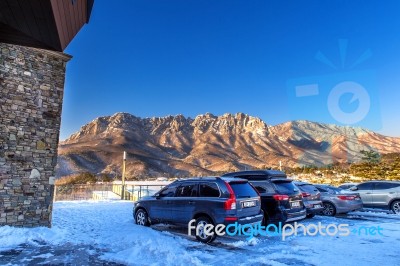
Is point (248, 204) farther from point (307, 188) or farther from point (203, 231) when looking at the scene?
point (307, 188)

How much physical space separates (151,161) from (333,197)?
3378 inches

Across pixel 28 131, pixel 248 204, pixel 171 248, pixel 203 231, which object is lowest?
pixel 171 248

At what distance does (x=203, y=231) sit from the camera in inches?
336

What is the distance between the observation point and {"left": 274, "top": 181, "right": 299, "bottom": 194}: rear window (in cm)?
1003

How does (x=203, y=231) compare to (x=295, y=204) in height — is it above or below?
below

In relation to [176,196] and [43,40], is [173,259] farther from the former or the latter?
[43,40]

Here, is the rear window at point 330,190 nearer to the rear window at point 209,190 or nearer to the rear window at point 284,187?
the rear window at point 284,187

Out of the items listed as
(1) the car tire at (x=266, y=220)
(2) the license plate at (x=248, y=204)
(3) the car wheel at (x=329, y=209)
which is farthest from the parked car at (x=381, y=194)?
(2) the license plate at (x=248, y=204)

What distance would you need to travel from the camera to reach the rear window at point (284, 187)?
395 inches

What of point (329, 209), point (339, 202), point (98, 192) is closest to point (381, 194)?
point (339, 202)

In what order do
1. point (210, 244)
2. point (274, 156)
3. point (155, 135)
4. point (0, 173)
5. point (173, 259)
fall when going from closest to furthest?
point (173, 259)
point (210, 244)
point (0, 173)
point (274, 156)
point (155, 135)

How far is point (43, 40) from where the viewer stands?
17.4ft

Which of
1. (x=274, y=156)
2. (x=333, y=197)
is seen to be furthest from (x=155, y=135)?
(x=333, y=197)

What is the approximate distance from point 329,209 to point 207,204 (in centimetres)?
748
